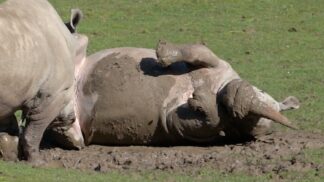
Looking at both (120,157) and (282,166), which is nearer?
(282,166)

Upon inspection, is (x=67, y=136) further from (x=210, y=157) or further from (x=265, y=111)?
(x=265, y=111)

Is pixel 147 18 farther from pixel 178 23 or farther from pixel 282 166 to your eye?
pixel 282 166

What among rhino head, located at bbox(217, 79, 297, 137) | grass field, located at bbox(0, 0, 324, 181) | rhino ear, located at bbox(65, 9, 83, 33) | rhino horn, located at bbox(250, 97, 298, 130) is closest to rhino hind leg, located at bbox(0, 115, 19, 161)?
rhino ear, located at bbox(65, 9, 83, 33)

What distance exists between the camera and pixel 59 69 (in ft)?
30.4

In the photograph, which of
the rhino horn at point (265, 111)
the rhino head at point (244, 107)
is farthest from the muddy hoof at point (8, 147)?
the rhino horn at point (265, 111)

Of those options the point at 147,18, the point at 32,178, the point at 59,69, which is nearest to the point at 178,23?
the point at 147,18

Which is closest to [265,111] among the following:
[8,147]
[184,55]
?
[184,55]

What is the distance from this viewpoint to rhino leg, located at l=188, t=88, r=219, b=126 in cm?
989

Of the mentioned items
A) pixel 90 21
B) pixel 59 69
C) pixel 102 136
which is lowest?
pixel 90 21

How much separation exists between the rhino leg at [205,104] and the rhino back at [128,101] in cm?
33

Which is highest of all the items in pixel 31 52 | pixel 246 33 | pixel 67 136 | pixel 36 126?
pixel 31 52

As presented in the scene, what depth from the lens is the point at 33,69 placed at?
892 cm

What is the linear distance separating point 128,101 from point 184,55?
2.02ft

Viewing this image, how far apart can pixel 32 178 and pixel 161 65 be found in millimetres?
2311
